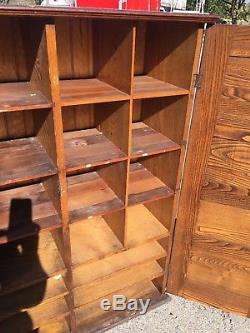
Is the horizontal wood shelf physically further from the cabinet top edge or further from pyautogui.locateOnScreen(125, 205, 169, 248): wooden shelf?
the cabinet top edge

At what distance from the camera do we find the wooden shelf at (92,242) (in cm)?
172

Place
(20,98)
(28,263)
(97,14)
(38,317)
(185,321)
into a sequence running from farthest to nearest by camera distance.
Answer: (185,321) → (38,317) → (28,263) → (20,98) → (97,14)

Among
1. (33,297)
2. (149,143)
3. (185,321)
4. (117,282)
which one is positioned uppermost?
(149,143)

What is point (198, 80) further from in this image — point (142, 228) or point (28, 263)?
point (28, 263)

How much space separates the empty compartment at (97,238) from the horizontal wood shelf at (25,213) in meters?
0.37

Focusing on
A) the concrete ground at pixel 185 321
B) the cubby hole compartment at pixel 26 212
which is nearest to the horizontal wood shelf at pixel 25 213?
the cubby hole compartment at pixel 26 212

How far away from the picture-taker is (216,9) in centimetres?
1102

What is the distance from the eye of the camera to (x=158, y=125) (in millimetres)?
1764

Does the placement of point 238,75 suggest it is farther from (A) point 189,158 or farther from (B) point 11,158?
(B) point 11,158

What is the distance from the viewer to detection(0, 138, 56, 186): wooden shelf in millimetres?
1263

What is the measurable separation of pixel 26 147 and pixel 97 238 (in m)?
0.73

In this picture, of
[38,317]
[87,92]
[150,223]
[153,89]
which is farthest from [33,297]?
[153,89]

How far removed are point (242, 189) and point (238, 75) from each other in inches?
23.6

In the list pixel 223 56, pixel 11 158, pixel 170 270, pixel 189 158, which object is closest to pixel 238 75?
pixel 223 56
